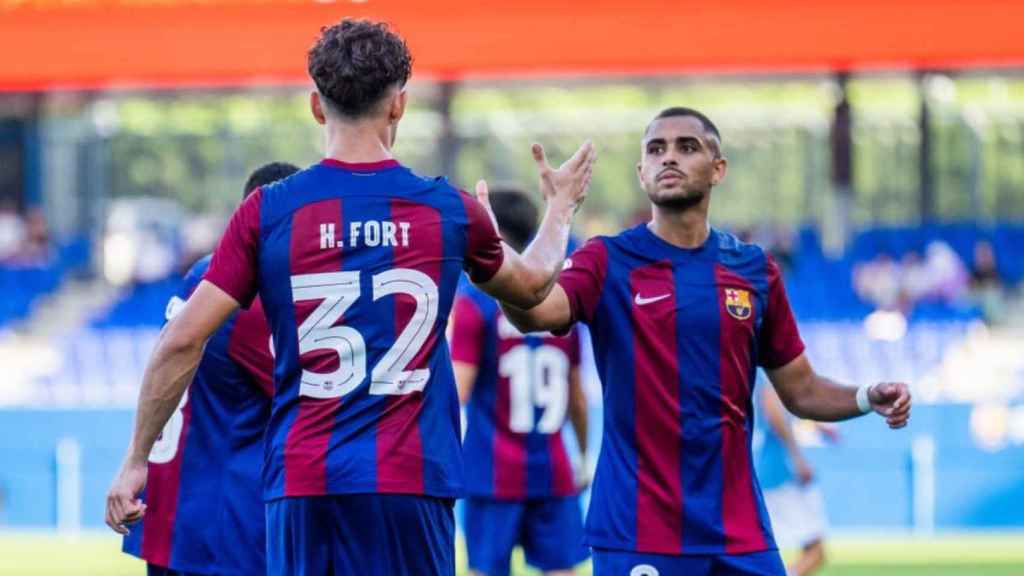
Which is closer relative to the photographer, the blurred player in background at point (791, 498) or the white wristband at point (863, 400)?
the white wristband at point (863, 400)

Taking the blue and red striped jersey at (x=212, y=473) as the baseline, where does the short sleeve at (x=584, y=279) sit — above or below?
above

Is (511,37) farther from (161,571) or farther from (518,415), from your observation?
(161,571)

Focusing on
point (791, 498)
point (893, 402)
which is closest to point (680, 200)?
point (893, 402)

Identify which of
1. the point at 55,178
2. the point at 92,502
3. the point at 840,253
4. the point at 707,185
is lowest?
the point at 92,502

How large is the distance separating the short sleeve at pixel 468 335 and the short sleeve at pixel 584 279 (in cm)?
214

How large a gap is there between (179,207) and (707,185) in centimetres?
2063

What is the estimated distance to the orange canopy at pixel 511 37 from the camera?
19641 millimetres

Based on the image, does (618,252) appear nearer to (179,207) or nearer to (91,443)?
(91,443)

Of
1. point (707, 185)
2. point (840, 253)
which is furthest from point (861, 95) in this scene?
point (707, 185)

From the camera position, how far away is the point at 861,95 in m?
24.8

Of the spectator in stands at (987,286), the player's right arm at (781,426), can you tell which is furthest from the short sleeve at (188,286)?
the spectator in stands at (987,286)

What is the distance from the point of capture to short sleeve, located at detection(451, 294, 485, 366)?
765 centimetres

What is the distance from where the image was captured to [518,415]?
7738 millimetres

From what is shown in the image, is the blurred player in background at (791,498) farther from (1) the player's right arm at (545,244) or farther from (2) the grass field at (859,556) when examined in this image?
(1) the player's right arm at (545,244)
